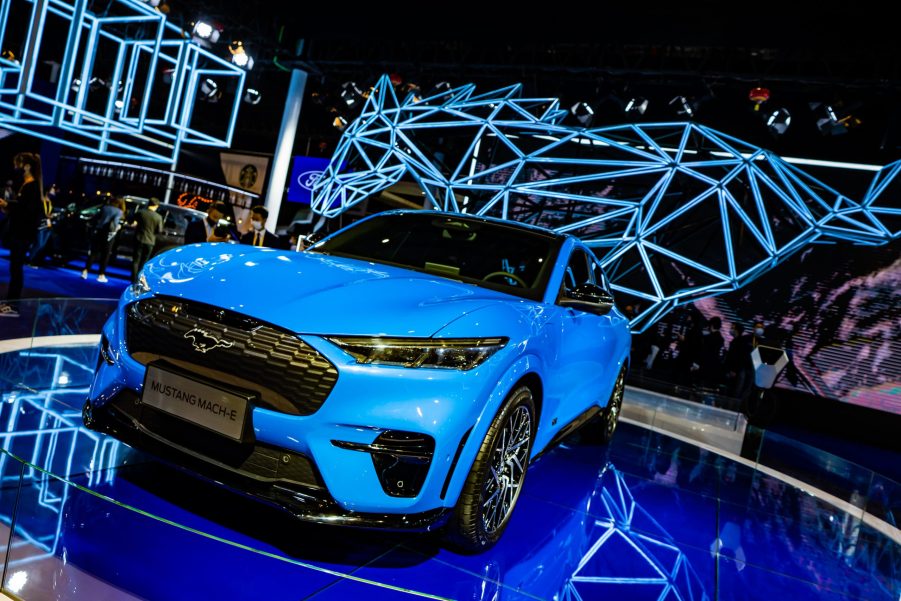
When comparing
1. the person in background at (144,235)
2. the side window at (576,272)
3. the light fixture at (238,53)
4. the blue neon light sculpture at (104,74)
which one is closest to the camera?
the side window at (576,272)

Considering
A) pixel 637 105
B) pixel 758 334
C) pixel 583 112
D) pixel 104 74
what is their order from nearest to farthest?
1. pixel 758 334
2. pixel 637 105
3. pixel 583 112
4. pixel 104 74

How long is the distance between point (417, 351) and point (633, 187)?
11081 millimetres

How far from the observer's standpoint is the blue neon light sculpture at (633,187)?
857 centimetres

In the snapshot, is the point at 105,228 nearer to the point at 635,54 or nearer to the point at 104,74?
the point at 104,74

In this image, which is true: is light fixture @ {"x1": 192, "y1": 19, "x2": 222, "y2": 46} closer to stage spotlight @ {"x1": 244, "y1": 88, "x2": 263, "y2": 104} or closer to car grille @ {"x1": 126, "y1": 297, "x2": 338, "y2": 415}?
stage spotlight @ {"x1": 244, "y1": 88, "x2": 263, "y2": 104}

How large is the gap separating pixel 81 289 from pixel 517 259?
8634 millimetres

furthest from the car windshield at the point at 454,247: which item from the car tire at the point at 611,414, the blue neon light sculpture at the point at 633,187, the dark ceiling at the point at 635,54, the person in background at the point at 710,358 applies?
the person in background at the point at 710,358

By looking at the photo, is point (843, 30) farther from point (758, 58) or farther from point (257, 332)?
point (257, 332)

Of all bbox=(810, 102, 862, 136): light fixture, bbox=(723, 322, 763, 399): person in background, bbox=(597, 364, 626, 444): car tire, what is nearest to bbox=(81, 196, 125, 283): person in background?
bbox=(597, 364, 626, 444): car tire

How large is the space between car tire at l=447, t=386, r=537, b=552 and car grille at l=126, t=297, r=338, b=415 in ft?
2.31

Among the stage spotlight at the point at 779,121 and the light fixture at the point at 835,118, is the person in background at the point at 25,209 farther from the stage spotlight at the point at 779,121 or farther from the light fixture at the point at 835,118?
the light fixture at the point at 835,118

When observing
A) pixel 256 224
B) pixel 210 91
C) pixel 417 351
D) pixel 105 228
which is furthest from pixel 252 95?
pixel 417 351

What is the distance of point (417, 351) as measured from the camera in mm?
2205

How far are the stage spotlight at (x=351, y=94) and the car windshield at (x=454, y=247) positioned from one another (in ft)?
37.7
